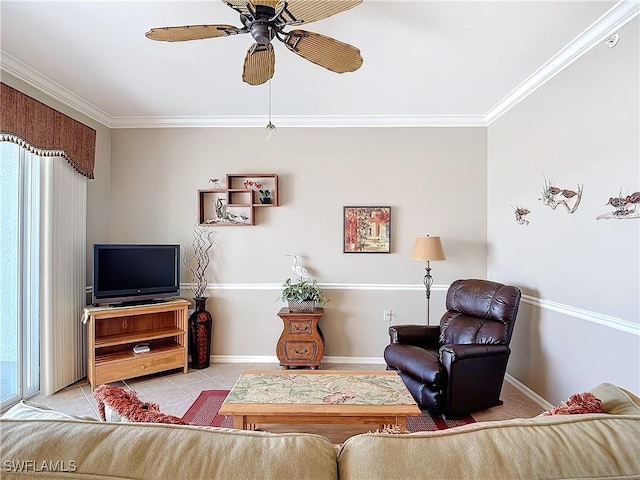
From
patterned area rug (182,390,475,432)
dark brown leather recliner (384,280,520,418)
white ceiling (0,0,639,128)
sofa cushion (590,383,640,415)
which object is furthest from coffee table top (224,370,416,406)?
white ceiling (0,0,639,128)

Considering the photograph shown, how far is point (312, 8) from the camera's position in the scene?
5.21 ft

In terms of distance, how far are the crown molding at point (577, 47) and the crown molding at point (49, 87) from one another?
416 cm

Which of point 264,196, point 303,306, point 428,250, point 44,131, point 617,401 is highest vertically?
point 44,131

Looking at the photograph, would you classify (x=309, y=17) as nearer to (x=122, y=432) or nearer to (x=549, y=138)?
(x=122, y=432)

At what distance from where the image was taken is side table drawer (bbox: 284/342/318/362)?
359 cm

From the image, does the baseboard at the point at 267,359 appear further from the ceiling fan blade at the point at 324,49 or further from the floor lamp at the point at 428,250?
the ceiling fan blade at the point at 324,49

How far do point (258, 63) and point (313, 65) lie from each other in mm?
766

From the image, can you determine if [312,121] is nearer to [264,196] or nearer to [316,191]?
[316,191]

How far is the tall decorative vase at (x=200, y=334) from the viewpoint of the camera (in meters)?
3.71

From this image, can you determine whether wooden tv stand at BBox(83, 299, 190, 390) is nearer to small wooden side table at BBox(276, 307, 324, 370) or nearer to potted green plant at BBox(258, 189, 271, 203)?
small wooden side table at BBox(276, 307, 324, 370)

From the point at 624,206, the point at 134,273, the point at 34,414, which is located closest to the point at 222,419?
the point at 134,273

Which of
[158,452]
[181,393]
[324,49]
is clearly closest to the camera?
[158,452]

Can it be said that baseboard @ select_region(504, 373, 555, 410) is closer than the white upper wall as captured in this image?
Yes

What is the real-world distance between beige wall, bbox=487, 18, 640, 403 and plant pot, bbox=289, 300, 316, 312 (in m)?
2.03
